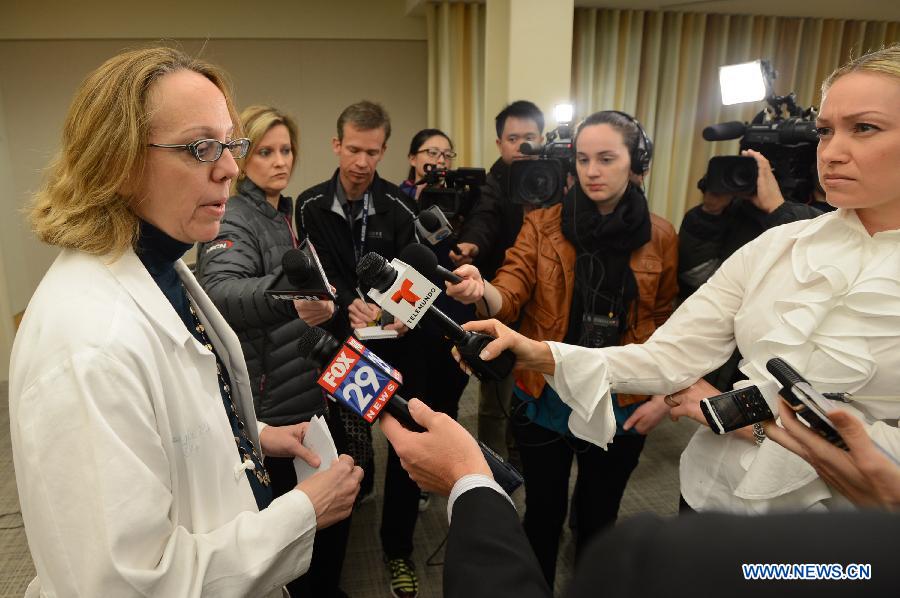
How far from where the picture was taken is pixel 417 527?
7.35 feet

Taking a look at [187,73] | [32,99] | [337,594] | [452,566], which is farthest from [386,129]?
[32,99]

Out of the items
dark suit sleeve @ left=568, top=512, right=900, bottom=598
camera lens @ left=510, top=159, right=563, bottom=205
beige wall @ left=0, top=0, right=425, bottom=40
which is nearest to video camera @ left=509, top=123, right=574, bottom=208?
camera lens @ left=510, top=159, right=563, bottom=205

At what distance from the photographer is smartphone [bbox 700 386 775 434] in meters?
0.94

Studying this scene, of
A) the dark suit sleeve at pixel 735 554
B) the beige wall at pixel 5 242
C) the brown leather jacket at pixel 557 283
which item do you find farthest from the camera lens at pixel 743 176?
the beige wall at pixel 5 242

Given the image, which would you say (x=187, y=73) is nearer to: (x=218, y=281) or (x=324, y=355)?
(x=324, y=355)

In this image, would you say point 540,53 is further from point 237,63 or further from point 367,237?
point 237,63

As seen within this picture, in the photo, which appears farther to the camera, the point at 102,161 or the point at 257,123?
the point at 257,123

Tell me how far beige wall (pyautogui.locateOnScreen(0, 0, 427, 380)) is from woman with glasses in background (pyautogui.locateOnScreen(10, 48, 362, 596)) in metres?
4.00

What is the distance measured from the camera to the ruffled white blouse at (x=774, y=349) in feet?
3.05

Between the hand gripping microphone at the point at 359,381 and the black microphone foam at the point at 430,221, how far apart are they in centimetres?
84

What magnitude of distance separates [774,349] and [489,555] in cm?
72

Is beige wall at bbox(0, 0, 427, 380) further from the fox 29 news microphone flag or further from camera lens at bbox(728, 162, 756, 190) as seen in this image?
the fox 29 news microphone flag

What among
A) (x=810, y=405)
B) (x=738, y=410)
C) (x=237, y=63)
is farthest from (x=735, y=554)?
(x=237, y=63)

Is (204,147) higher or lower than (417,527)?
higher
